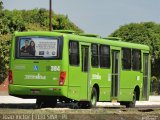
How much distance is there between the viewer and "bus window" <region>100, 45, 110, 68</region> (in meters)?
29.4

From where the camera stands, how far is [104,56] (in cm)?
2958

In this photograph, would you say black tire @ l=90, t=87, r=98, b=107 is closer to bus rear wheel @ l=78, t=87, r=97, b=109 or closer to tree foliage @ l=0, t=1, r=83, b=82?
bus rear wheel @ l=78, t=87, r=97, b=109

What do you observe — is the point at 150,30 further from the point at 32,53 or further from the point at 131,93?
the point at 32,53

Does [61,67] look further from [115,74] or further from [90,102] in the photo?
[115,74]

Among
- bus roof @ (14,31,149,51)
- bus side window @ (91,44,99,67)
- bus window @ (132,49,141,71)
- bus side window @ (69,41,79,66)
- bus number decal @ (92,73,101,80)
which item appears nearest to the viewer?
bus roof @ (14,31,149,51)

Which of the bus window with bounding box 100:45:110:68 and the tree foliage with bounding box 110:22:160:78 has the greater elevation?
the tree foliage with bounding box 110:22:160:78

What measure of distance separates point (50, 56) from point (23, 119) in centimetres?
1038

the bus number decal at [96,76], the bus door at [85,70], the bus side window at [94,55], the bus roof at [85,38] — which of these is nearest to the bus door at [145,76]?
the bus roof at [85,38]

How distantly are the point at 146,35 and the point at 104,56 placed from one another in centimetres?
5343

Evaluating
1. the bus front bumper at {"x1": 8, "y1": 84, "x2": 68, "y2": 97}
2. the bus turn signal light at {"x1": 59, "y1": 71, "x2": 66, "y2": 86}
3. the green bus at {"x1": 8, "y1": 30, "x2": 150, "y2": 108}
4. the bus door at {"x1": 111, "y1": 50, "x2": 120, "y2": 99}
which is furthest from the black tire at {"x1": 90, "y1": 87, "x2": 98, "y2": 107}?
the bus turn signal light at {"x1": 59, "y1": 71, "x2": 66, "y2": 86}

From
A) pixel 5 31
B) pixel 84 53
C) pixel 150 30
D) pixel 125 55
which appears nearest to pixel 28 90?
pixel 84 53

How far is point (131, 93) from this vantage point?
110 feet

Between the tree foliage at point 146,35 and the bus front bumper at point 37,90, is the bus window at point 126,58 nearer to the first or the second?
the bus front bumper at point 37,90

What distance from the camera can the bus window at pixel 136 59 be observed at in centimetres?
3300
